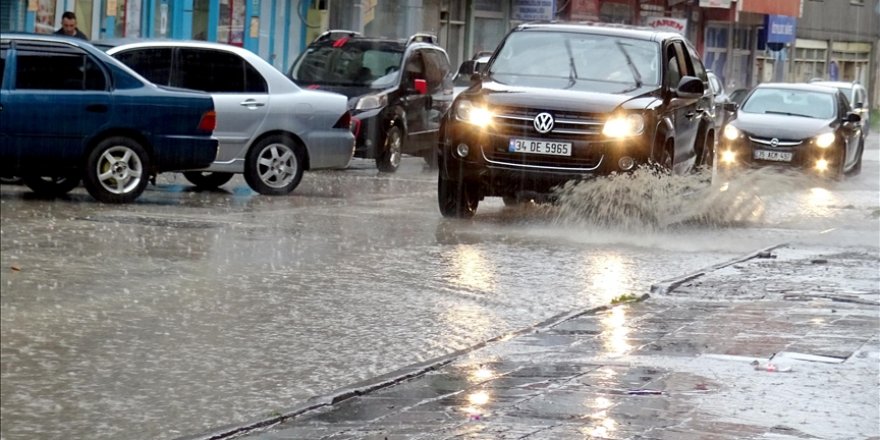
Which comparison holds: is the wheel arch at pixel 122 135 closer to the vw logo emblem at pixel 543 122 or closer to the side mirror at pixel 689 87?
the vw logo emblem at pixel 543 122

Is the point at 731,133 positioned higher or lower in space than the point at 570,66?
lower

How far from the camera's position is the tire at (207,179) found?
18.3 metres

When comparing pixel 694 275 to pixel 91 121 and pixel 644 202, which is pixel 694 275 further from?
pixel 91 121

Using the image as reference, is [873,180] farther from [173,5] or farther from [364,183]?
[173,5]

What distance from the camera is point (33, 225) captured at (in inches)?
525

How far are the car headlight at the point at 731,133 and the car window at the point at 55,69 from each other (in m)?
12.1

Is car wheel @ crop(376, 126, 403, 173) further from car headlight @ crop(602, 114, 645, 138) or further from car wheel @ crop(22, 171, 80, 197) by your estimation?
car headlight @ crop(602, 114, 645, 138)

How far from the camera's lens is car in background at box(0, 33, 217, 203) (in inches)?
598

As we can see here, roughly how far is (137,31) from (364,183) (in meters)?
11.0

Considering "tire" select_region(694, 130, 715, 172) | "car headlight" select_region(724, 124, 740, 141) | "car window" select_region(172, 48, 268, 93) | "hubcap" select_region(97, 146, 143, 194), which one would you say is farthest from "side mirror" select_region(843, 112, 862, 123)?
"hubcap" select_region(97, 146, 143, 194)

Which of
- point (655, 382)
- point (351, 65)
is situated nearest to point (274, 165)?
point (351, 65)

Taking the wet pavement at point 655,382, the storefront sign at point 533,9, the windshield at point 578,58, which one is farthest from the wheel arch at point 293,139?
the storefront sign at point 533,9

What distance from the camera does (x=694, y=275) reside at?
11664mm

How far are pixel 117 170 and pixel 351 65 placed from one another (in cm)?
786
